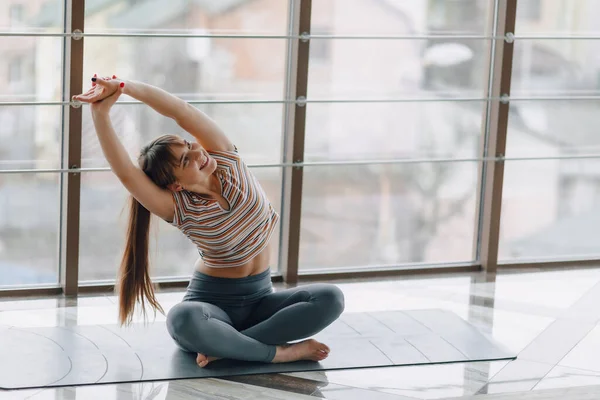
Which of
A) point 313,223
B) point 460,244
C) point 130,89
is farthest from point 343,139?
point 130,89

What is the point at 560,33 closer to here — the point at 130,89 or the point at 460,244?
the point at 460,244

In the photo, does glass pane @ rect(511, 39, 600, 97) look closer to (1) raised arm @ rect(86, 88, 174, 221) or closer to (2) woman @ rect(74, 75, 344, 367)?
(2) woman @ rect(74, 75, 344, 367)

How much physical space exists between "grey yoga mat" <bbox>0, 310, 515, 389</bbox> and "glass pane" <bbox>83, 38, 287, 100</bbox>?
41.6 inches

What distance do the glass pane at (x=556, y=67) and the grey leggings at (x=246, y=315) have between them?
71.7 inches

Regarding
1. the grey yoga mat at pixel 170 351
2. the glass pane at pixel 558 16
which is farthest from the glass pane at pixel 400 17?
the grey yoga mat at pixel 170 351

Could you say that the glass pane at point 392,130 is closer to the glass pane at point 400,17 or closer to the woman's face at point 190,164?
the glass pane at point 400,17

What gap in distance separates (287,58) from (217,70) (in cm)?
31

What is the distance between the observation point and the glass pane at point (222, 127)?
14.0 feet

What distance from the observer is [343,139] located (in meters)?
4.65

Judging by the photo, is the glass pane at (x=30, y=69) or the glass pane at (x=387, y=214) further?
the glass pane at (x=387, y=214)

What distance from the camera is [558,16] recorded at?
16.0ft

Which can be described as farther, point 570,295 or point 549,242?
point 549,242

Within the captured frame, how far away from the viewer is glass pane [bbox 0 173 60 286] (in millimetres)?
4203

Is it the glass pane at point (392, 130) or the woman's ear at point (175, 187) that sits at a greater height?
the glass pane at point (392, 130)
